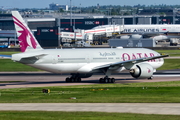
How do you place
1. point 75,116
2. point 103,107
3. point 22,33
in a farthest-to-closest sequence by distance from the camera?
point 22,33 < point 103,107 < point 75,116

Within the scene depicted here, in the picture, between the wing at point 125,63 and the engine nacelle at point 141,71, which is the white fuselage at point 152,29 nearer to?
the engine nacelle at point 141,71

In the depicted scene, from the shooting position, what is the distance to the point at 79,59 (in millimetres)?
49469

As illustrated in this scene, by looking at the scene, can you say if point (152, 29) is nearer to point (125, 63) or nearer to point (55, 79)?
point (55, 79)

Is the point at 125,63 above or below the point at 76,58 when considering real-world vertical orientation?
below

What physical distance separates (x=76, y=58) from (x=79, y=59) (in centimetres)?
40

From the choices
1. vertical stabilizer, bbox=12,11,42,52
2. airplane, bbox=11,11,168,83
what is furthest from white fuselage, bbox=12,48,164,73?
vertical stabilizer, bbox=12,11,42,52

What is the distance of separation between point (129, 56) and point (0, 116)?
1063 inches

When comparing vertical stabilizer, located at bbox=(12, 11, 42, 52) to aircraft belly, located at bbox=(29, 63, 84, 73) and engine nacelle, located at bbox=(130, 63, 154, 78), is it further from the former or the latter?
engine nacelle, located at bbox=(130, 63, 154, 78)

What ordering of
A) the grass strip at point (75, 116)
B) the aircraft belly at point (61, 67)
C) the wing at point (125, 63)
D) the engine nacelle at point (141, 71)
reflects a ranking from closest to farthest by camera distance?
1. the grass strip at point (75, 116)
2. the aircraft belly at point (61, 67)
3. the wing at point (125, 63)
4. the engine nacelle at point (141, 71)

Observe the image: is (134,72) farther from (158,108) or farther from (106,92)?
(158,108)

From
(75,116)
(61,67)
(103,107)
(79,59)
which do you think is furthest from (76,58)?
(75,116)

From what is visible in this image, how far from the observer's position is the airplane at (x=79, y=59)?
4766cm

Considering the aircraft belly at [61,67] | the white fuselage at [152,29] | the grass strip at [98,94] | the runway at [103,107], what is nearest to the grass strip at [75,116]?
the runway at [103,107]

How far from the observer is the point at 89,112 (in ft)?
95.6
